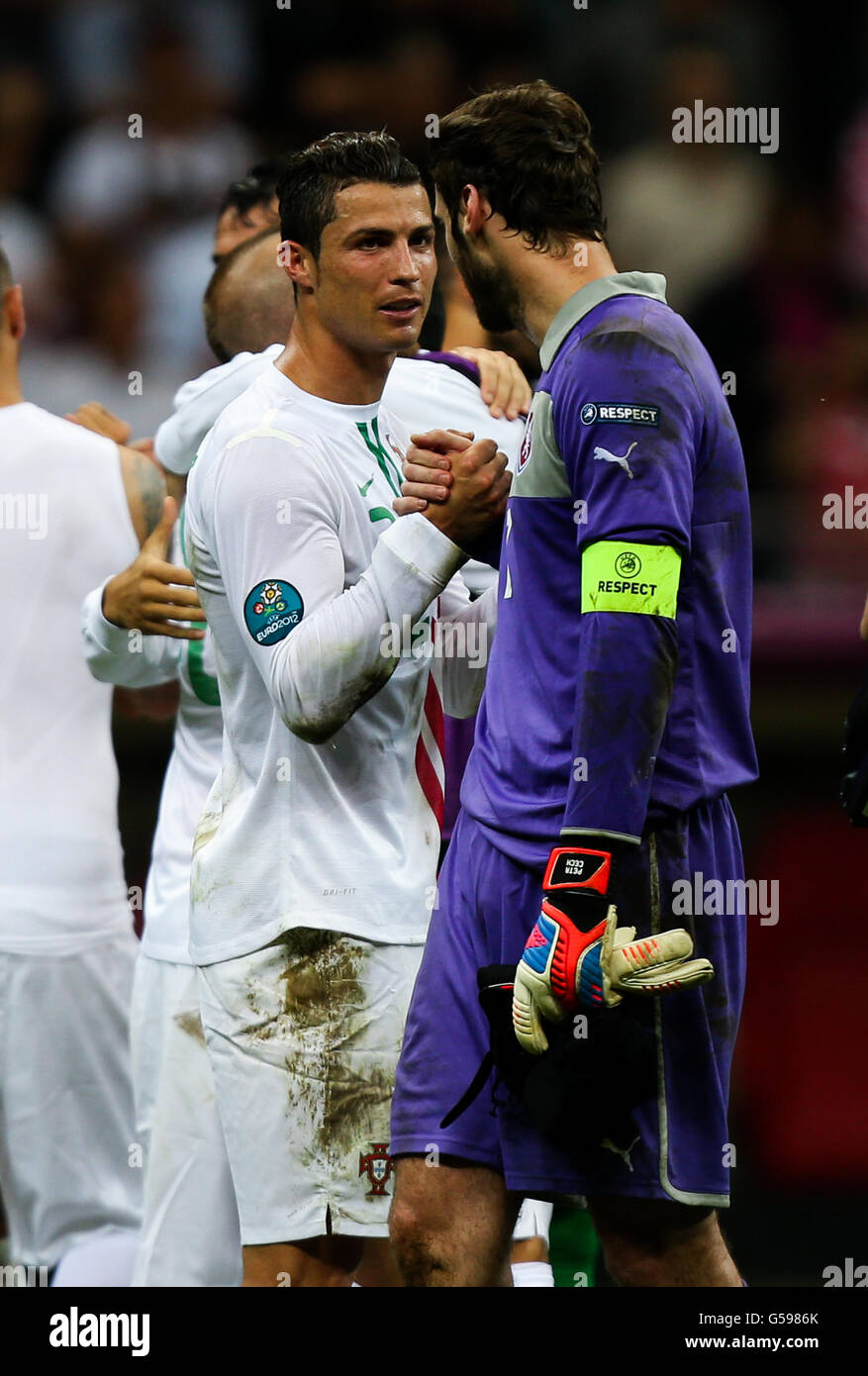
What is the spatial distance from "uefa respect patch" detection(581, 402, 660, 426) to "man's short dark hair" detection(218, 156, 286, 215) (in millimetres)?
2482

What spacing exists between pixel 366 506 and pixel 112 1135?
1995mm

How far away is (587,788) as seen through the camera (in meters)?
2.49

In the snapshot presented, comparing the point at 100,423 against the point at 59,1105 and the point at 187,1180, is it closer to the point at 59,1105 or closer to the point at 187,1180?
the point at 59,1105

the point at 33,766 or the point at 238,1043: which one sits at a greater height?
the point at 33,766

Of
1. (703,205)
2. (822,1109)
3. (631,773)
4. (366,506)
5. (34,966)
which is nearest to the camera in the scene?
(631,773)

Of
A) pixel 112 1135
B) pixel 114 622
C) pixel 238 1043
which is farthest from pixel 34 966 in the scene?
pixel 238 1043

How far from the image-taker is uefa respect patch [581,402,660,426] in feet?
8.23

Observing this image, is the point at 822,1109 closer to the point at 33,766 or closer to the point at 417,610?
the point at 33,766

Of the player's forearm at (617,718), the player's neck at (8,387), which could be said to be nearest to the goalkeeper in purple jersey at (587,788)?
the player's forearm at (617,718)

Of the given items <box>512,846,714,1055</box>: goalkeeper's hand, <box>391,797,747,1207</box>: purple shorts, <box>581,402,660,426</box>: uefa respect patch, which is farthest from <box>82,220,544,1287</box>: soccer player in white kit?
<box>512,846,714,1055</box>: goalkeeper's hand

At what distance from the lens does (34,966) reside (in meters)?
4.31

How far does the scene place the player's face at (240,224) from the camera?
15.6ft

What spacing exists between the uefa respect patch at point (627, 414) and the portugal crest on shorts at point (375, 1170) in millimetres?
1205

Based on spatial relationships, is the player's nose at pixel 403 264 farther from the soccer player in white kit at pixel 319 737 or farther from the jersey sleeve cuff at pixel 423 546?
the jersey sleeve cuff at pixel 423 546
